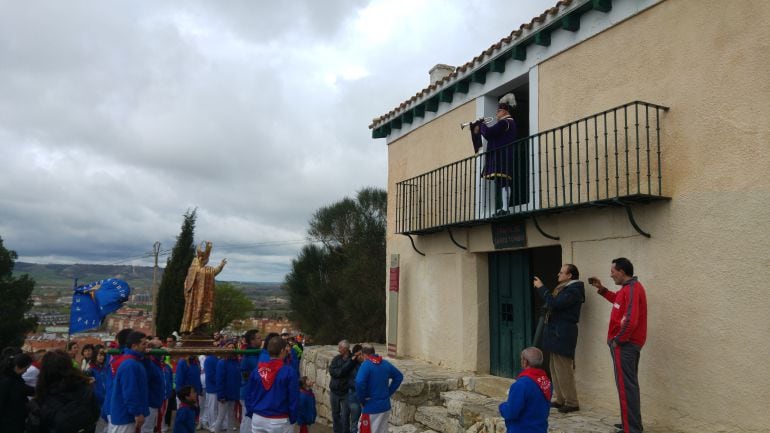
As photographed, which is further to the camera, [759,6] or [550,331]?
[550,331]

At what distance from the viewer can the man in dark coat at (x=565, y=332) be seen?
609cm

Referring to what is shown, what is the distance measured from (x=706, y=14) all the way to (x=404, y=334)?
7.15 metres

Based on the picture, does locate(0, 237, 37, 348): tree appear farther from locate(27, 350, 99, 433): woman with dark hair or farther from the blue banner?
locate(27, 350, 99, 433): woman with dark hair

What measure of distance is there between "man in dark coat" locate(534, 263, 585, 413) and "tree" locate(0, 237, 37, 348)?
24699mm

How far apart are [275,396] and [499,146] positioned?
4.80 m

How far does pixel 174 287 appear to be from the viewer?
24.8m

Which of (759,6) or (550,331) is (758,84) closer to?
(759,6)

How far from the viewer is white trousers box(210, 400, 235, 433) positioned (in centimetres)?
880

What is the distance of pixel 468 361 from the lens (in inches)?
338

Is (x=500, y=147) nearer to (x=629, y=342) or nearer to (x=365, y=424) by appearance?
(x=629, y=342)

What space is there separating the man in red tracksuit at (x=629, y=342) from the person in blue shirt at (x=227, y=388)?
5.71m

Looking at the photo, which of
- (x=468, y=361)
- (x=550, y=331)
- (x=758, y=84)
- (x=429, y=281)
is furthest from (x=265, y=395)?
(x=758, y=84)

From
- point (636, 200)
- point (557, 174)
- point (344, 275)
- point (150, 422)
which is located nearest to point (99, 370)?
point (150, 422)

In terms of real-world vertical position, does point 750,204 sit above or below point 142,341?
above
